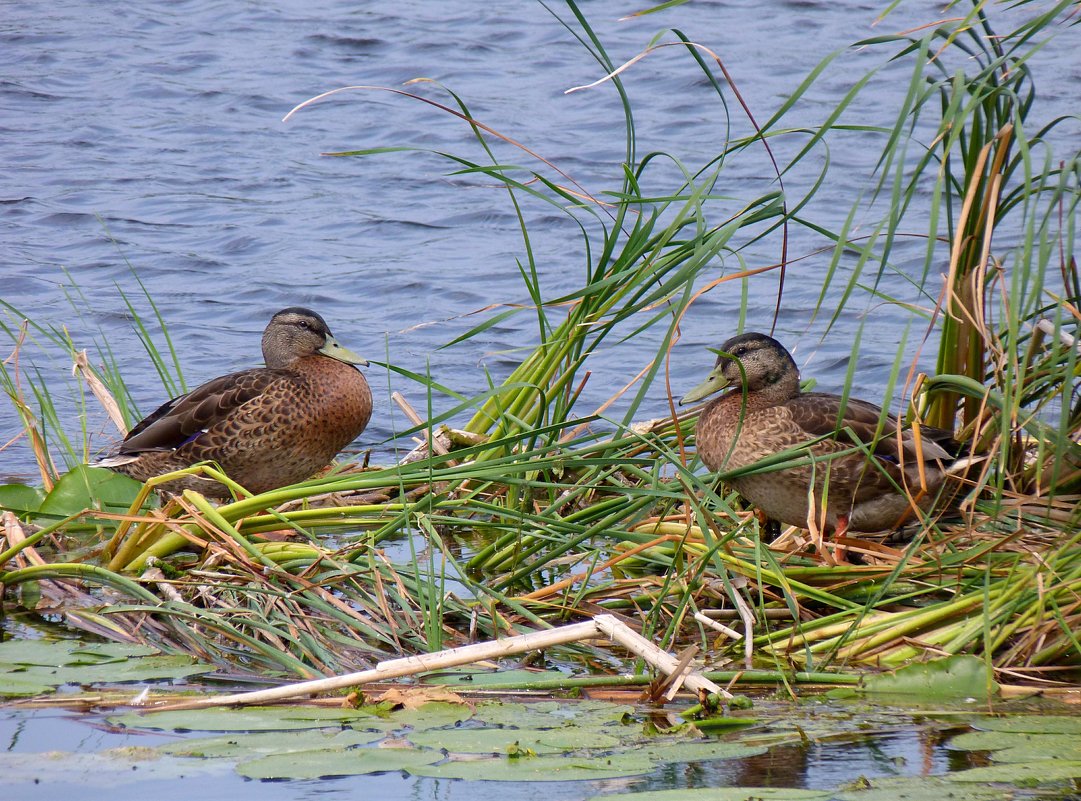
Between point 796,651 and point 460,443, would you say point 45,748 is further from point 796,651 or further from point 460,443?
point 460,443

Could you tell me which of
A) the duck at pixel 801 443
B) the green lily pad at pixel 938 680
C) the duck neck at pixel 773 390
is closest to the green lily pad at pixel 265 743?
the green lily pad at pixel 938 680

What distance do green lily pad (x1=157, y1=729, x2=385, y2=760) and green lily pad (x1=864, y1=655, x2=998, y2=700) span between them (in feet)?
4.60

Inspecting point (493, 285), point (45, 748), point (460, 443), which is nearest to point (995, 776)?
point (45, 748)

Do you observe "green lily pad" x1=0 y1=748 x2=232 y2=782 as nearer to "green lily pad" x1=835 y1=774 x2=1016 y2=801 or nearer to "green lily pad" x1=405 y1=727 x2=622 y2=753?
"green lily pad" x1=405 y1=727 x2=622 y2=753

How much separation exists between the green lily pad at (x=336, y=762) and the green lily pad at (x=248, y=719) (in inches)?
7.4

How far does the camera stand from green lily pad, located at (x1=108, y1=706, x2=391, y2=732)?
11.4ft

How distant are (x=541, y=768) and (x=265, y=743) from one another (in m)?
0.68

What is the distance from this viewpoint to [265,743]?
3.38 meters

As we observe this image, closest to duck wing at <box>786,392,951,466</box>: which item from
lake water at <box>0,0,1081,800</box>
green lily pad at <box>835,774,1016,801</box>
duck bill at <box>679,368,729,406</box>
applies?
duck bill at <box>679,368,729,406</box>

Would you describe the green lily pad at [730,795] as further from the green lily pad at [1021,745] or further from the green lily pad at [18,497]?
the green lily pad at [18,497]

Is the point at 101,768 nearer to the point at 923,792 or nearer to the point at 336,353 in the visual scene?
the point at 923,792

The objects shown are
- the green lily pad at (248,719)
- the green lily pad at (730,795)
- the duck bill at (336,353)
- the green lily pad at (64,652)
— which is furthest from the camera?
the duck bill at (336,353)

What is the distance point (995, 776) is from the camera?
3.22 meters

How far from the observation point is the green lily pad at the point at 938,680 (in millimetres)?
3771
